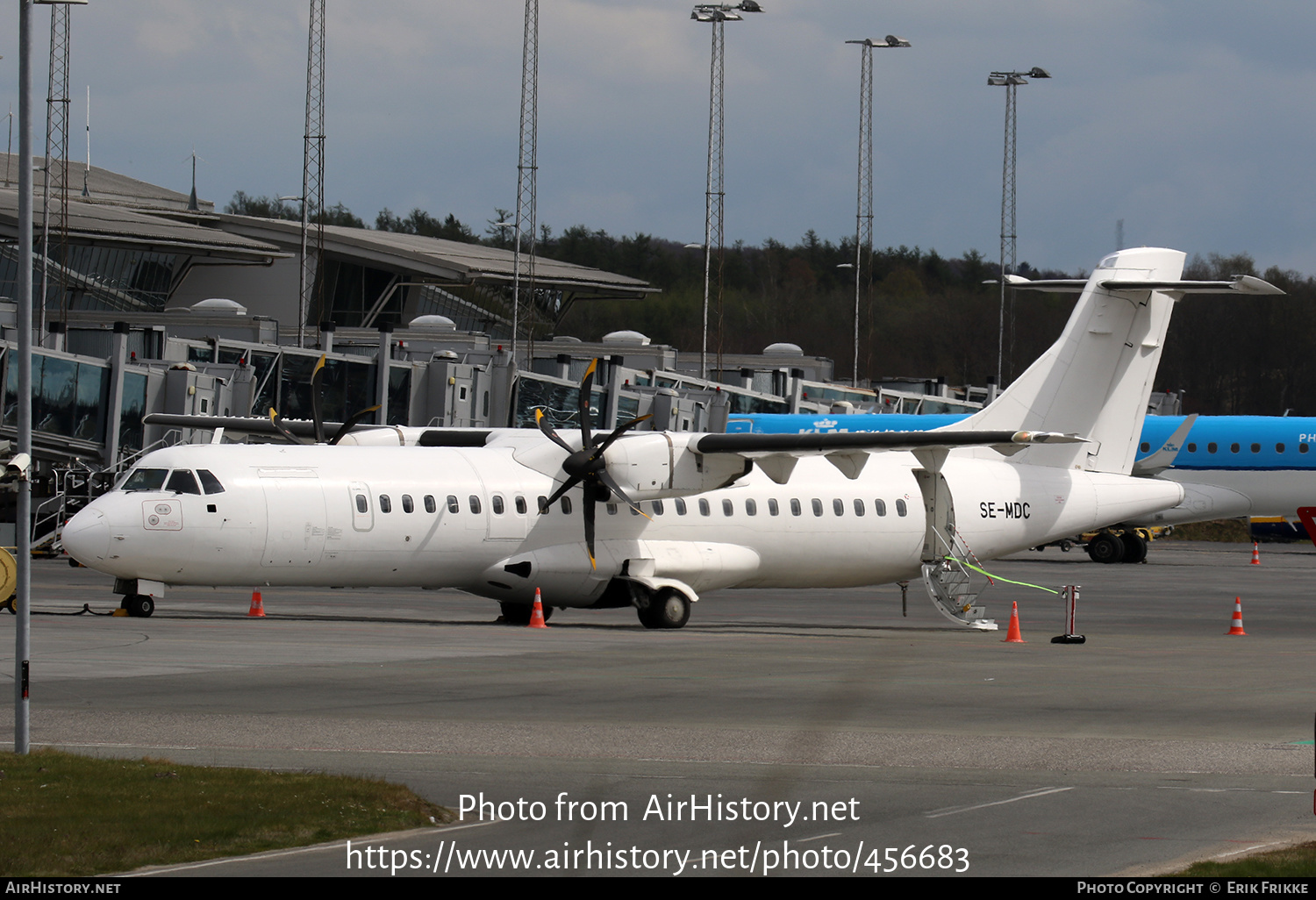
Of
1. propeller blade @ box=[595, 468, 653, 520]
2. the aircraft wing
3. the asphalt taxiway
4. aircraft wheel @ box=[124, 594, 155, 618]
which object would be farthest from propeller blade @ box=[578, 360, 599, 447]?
aircraft wheel @ box=[124, 594, 155, 618]

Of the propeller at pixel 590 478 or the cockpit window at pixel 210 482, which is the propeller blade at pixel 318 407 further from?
the propeller at pixel 590 478

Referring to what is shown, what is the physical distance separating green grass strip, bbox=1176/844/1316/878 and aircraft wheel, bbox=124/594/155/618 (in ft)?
57.8

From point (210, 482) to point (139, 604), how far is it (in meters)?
2.11

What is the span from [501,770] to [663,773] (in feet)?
3.73

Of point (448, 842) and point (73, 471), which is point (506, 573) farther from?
point (73, 471)

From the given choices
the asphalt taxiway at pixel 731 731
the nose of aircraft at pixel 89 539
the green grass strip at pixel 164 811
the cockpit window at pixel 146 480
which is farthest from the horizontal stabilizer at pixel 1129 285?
the green grass strip at pixel 164 811

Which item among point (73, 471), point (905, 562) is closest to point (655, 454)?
point (905, 562)

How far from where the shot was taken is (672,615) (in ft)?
80.7

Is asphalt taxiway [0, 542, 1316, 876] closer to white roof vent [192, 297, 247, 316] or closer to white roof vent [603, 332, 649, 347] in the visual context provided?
white roof vent [192, 297, 247, 316]

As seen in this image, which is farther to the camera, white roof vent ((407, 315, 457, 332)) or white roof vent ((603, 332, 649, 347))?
white roof vent ((603, 332, 649, 347))

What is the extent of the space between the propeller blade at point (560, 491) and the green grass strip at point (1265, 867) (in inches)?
651

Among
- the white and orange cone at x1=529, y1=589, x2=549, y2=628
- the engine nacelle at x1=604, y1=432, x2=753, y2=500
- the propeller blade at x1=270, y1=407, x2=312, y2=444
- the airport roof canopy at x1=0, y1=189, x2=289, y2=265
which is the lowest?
the white and orange cone at x1=529, y1=589, x2=549, y2=628

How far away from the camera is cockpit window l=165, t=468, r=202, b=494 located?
72.6 feet

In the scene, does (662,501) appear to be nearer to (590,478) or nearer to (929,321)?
(590,478)
